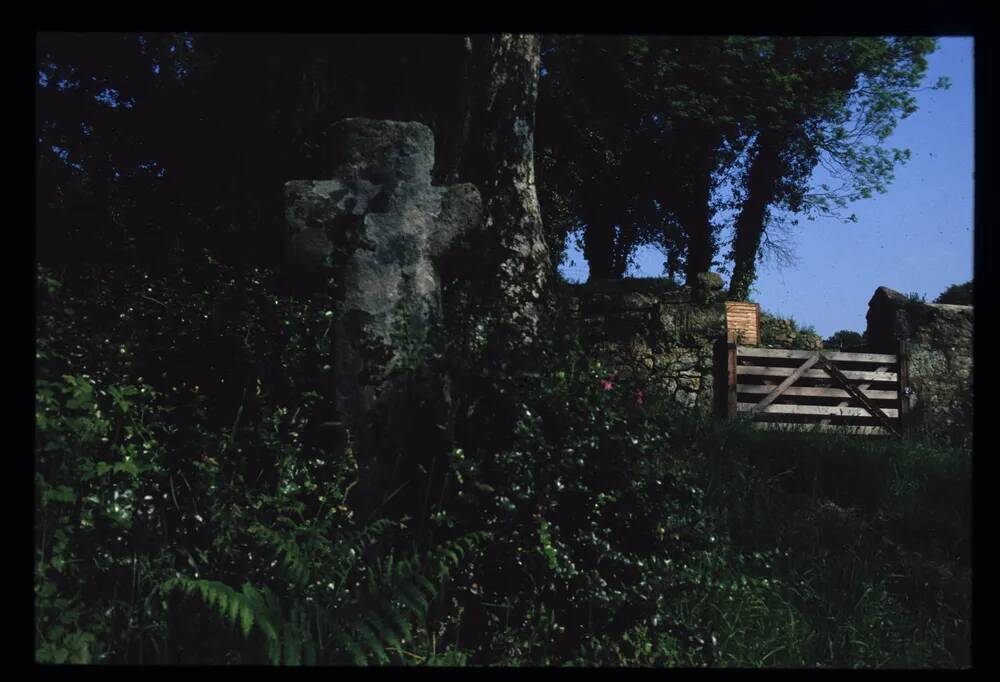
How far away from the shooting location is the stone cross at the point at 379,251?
398 cm

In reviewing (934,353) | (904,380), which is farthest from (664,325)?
(934,353)

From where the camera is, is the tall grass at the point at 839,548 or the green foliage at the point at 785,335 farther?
the green foliage at the point at 785,335

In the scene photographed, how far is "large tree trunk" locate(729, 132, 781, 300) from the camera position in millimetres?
18344

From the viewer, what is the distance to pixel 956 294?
1938cm

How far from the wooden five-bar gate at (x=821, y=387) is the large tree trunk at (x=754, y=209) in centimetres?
703

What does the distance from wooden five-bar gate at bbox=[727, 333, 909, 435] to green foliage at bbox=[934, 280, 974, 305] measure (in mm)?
8671

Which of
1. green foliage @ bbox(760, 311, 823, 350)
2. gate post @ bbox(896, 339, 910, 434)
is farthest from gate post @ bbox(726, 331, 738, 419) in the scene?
green foliage @ bbox(760, 311, 823, 350)

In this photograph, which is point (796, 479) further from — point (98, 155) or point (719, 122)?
point (719, 122)

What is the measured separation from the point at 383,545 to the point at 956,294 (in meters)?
19.5

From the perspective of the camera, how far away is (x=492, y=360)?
152 inches

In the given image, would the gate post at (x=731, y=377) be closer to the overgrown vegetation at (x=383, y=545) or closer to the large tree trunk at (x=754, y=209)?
the overgrown vegetation at (x=383, y=545)

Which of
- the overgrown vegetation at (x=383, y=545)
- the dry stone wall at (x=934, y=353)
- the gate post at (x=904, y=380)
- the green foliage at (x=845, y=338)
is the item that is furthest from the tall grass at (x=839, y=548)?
the green foliage at (x=845, y=338)

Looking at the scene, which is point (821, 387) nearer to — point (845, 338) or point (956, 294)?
point (956, 294)

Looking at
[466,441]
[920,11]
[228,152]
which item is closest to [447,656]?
[466,441]
